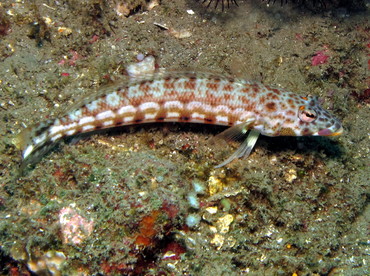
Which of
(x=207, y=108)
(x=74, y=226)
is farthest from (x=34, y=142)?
(x=207, y=108)

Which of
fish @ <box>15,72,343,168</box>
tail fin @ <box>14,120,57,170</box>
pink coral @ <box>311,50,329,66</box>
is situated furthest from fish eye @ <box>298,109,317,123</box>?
tail fin @ <box>14,120,57,170</box>

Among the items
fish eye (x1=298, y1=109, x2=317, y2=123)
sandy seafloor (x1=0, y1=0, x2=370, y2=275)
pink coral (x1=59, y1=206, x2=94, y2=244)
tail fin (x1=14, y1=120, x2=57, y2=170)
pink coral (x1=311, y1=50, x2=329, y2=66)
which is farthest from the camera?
pink coral (x1=311, y1=50, x2=329, y2=66)

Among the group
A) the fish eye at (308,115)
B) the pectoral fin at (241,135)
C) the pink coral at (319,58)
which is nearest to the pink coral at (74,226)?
the pectoral fin at (241,135)

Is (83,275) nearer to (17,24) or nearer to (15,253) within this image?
(15,253)

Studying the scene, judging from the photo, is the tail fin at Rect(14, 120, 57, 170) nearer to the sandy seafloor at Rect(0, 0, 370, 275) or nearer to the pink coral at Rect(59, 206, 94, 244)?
the sandy seafloor at Rect(0, 0, 370, 275)

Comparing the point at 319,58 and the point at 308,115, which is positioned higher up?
the point at 319,58

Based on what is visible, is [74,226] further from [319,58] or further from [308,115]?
[319,58]

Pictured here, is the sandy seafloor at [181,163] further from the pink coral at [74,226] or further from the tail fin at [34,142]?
the tail fin at [34,142]
